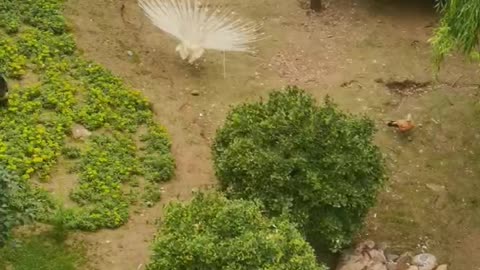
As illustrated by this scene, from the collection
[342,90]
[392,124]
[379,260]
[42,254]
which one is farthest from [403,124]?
[42,254]

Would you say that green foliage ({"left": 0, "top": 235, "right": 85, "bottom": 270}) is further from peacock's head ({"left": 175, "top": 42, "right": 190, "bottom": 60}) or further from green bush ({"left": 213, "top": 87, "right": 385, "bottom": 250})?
peacock's head ({"left": 175, "top": 42, "right": 190, "bottom": 60})

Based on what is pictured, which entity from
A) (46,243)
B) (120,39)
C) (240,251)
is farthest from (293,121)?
(120,39)

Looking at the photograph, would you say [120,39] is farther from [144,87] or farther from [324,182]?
[324,182]

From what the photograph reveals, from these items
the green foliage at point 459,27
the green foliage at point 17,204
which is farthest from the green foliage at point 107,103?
the green foliage at point 459,27

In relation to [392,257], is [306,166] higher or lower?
higher

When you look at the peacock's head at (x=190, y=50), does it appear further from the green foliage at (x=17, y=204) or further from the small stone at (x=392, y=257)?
the small stone at (x=392, y=257)

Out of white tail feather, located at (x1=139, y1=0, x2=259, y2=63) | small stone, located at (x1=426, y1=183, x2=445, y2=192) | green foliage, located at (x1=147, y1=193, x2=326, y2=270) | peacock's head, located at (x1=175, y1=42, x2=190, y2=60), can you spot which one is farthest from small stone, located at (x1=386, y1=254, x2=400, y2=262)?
peacock's head, located at (x1=175, y1=42, x2=190, y2=60)

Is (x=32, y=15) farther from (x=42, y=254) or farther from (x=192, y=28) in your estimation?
(x=42, y=254)
